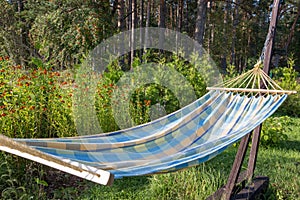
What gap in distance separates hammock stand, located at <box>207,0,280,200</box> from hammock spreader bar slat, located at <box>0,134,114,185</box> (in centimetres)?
106

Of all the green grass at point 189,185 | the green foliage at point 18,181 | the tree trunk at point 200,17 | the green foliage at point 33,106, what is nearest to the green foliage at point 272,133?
the green grass at point 189,185

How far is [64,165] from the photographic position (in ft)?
3.00

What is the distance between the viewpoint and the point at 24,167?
2234mm

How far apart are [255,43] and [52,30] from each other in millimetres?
11230

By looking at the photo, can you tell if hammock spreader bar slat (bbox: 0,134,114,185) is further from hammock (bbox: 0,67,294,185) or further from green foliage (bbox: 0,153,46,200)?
green foliage (bbox: 0,153,46,200)

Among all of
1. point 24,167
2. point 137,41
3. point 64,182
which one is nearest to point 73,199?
point 64,182

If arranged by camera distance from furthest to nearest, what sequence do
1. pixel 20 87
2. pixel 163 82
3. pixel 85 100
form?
1. pixel 163 82
2. pixel 85 100
3. pixel 20 87

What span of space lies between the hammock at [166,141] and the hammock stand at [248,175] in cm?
11

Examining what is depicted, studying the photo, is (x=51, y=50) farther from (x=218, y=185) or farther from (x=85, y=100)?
(x=218, y=185)

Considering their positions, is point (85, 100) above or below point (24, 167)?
above

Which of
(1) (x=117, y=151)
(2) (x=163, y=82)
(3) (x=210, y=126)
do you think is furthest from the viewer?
(2) (x=163, y=82)

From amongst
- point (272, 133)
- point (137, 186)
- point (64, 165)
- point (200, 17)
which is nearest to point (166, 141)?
point (137, 186)

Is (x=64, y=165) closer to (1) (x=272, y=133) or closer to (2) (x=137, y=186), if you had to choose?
(2) (x=137, y=186)

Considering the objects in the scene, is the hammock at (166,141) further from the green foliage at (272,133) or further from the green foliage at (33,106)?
the green foliage at (272,133)
